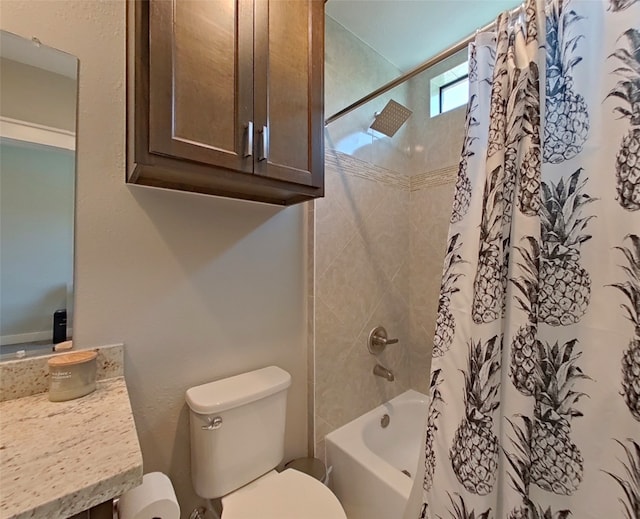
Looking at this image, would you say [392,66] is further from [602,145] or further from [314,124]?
[602,145]

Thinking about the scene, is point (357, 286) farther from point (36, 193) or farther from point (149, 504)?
point (36, 193)

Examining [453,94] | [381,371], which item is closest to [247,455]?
[381,371]

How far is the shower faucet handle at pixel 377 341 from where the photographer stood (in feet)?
5.61

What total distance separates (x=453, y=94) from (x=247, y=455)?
7.74 feet

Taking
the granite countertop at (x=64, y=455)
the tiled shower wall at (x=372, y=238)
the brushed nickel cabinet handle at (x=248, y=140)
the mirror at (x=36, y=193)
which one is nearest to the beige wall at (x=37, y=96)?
the mirror at (x=36, y=193)

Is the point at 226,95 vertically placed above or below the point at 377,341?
above

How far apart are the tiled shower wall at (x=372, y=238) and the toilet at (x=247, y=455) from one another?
1.08 ft

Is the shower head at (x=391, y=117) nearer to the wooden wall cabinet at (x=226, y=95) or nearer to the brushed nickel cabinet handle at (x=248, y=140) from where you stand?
the wooden wall cabinet at (x=226, y=95)

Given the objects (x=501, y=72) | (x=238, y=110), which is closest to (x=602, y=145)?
(x=501, y=72)

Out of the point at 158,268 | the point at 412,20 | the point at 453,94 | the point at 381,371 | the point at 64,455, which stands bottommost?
the point at 381,371

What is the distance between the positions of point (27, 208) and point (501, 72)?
1.45m

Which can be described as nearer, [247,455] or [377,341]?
[247,455]

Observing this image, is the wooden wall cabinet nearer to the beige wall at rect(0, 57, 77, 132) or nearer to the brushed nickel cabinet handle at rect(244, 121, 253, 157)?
the brushed nickel cabinet handle at rect(244, 121, 253, 157)

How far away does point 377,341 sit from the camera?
173 cm
